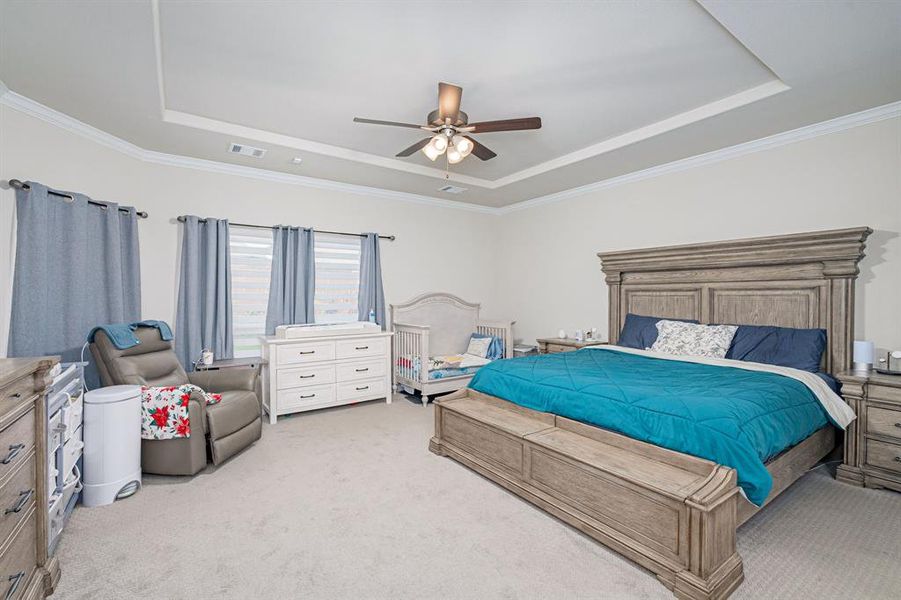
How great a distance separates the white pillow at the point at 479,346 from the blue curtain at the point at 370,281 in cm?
125

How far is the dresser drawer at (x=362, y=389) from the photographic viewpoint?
4426 millimetres

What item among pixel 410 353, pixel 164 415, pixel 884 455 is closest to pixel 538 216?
pixel 410 353

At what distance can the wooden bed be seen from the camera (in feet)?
5.87

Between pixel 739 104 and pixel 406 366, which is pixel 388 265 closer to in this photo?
pixel 406 366

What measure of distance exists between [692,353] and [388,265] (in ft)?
11.5

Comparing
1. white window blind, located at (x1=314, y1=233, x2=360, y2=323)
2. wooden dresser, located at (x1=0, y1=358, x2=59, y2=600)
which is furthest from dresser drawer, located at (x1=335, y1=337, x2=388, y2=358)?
wooden dresser, located at (x1=0, y1=358, x2=59, y2=600)

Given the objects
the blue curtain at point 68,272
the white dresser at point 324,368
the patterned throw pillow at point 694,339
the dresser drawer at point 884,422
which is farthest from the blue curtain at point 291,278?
the dresser drawer at point 884,422

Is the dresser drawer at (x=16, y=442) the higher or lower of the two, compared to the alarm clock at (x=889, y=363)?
lower

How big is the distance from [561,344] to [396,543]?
3.15 meters

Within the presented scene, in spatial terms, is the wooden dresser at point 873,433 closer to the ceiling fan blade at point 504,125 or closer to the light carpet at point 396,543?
the light carpet at point 396,543

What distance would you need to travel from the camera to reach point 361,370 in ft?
14.9

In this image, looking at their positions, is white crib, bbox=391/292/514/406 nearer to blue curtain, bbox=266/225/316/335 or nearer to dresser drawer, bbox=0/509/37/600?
blue curtain, bbox=266/225/316/335

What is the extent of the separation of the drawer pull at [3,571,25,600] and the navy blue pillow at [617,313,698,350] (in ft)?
13.9

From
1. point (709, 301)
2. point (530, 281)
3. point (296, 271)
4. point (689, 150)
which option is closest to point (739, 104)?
point (689, 150)
